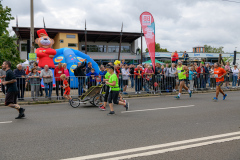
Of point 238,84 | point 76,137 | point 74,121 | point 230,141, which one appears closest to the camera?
point 230,141

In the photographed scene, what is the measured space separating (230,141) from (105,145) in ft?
8.55

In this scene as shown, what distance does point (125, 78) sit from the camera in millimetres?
14727

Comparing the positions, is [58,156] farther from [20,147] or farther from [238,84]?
[238,84]

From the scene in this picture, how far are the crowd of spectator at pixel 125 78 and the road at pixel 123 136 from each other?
4.32 metres

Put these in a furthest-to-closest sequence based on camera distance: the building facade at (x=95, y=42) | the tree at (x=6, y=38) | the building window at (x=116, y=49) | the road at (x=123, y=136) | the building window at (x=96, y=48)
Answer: the building window at (x=116, y=49)
the building window at (x=96, y=48)
the building facade at (x=95, y=42)
the tree at (x=6, y=38)
the road at (x=123, y=136)

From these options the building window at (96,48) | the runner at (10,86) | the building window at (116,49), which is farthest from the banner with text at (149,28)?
the building window at (116,49)

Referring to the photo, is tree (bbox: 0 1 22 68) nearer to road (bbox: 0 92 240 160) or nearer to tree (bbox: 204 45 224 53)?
road (bbox: 0 92 240 160)

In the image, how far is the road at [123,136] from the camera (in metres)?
4.48

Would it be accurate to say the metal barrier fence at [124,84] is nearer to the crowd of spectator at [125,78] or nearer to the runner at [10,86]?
the crowd of spectator at [125,78]

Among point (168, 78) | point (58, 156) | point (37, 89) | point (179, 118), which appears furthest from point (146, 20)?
point (58, 156)

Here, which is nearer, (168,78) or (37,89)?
(37,89)

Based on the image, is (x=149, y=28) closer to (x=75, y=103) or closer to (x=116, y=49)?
(x=75, y=103)

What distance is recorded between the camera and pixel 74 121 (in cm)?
747

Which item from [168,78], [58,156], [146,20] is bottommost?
[58,156]
